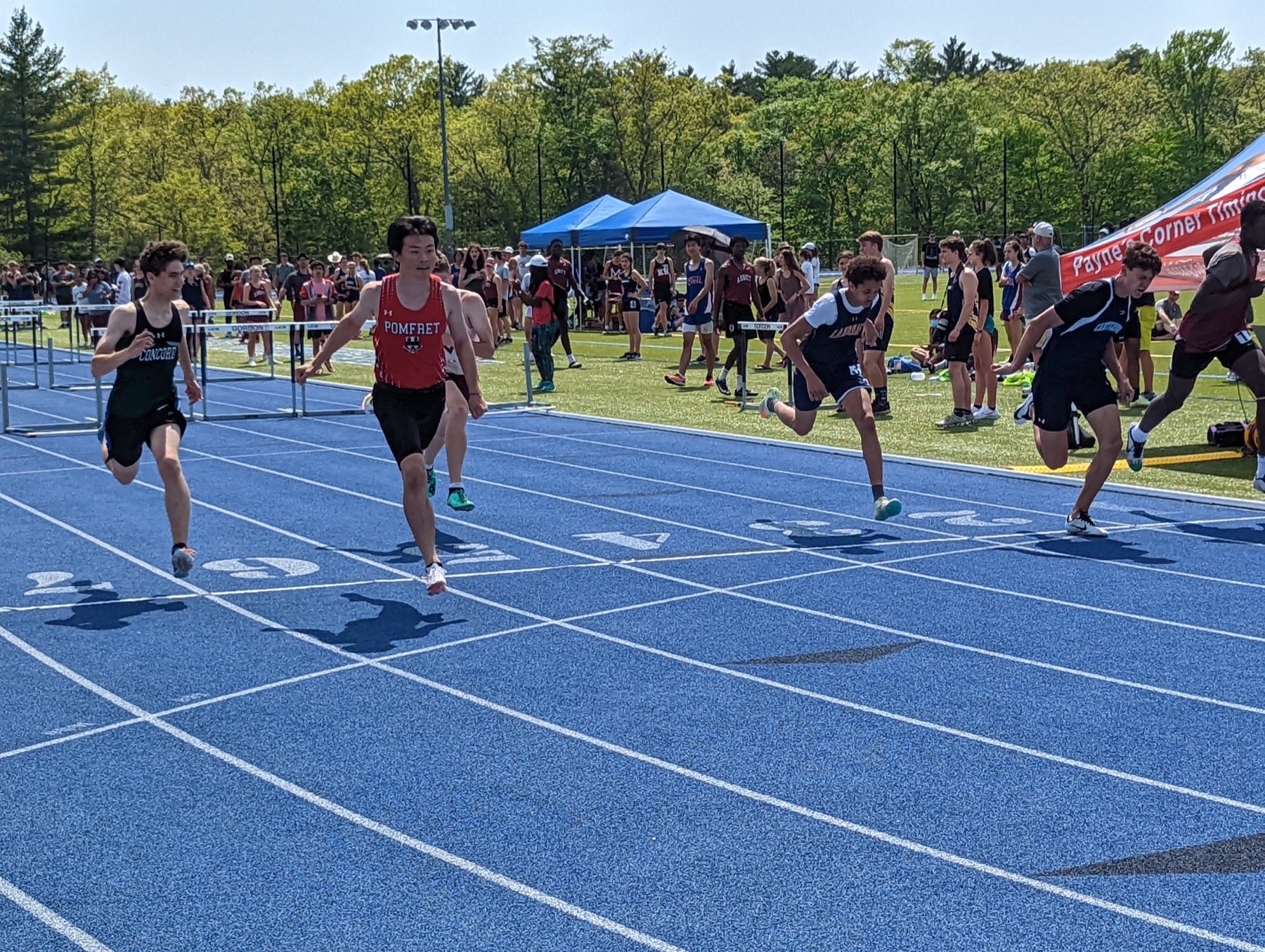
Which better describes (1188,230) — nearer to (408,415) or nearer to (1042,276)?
(1042,276)

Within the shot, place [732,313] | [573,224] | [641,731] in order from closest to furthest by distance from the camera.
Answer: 1. [641,731]
2. [732,313]
3. [573,224]

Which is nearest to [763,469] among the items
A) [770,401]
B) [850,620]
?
[770,401]

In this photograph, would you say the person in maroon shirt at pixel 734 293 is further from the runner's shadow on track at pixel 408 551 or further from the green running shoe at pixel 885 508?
the runner's shadow on track at pixel 408 551

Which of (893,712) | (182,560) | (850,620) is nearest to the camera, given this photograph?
(893,712)

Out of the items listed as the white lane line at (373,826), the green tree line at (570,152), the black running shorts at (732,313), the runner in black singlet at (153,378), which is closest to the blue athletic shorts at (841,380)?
the runner in black singlet at (153,378)

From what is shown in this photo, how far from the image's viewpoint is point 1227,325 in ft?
36.9

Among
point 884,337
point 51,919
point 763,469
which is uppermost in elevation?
point 884,337

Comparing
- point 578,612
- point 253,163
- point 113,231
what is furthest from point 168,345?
point 253,163

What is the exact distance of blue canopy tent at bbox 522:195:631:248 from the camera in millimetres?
36875

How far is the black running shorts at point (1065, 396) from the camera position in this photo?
33.7 feet

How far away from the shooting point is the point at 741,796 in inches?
224

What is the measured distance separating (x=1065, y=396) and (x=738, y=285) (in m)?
10.5

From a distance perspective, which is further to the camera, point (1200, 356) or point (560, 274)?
point (560, 274)

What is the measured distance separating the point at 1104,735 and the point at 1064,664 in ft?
3.66
